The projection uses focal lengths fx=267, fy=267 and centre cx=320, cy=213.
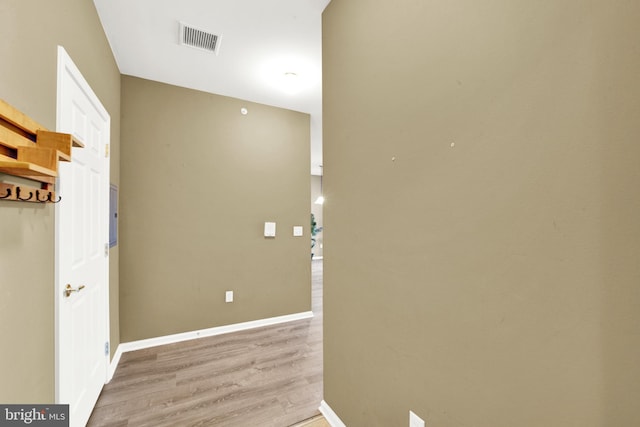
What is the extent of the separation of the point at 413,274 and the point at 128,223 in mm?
2952

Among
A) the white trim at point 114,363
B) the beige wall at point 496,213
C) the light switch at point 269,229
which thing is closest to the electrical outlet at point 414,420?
the beige wall at point 496,213

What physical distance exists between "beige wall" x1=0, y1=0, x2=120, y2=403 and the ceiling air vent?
2.53ft

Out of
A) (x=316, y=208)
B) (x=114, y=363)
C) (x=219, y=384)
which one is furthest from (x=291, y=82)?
(x=316, y=208)

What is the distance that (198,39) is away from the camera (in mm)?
2279

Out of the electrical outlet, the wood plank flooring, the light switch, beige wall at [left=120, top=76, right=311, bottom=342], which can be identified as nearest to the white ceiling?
beige wall at [left=120, top=76, right=311, bottom=342]

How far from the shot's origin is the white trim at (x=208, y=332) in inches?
112

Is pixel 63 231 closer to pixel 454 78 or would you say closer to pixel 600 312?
pixel 454 78

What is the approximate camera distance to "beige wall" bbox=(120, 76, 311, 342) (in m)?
2.88

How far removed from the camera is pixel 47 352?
1.26 metres

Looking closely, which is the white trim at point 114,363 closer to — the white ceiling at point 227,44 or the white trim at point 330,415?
the white trim at point 330,415

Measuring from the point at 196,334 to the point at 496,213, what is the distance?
3324mm

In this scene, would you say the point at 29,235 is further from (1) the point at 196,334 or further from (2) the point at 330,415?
(1) the point at 196,334

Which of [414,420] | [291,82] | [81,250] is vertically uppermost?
[291,82]

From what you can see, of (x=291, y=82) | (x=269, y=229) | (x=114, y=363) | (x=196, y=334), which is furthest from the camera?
(x=269, y=229)
